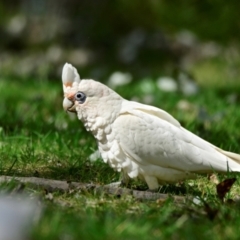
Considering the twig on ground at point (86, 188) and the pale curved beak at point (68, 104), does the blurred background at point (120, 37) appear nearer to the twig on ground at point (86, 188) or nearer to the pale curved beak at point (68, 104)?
the pale curved beak at point (68, 104)

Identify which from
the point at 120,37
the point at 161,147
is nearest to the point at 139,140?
the point at 161,147

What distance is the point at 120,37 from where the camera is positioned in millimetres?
11727

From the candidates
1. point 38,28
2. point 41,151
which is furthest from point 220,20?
point 41,151

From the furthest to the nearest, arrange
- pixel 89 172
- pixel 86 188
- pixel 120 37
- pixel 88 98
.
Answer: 1. pixel 120 37
2. pixel 89 172
3. pixel 88 98
4. pixel 86 188

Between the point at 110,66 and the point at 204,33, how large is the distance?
2081mm

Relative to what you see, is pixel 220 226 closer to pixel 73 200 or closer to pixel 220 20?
pixel 73 200

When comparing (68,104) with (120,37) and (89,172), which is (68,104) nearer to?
(89,172)

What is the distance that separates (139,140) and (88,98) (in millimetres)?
405

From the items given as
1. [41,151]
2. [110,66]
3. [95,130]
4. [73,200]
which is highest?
[95,130]

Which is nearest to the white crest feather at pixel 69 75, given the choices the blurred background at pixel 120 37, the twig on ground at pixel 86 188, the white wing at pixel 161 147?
the white wing at pixel 161 147

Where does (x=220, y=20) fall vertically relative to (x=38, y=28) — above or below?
above

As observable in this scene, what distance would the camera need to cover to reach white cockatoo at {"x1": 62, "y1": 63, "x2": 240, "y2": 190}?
396 cm

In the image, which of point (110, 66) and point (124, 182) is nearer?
point (124, 182)

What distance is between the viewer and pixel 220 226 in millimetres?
3240
